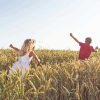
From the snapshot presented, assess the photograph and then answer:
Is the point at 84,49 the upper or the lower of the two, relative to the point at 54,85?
upper

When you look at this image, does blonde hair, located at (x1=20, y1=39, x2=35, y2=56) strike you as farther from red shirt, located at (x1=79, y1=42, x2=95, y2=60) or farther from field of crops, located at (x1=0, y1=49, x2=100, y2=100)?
red shirt, located at (x1=79, y1=42, x2=95, y2=60)

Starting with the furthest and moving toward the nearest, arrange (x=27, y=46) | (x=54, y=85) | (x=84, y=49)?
(x=84, y=49)
(x=27, y=46)
(x=54, y=85)

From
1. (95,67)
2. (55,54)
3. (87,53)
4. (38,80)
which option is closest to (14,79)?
(38,80)

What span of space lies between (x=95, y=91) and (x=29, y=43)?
448 cm

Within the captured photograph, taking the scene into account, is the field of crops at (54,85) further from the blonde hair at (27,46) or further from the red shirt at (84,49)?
the red shirt at (84,49)

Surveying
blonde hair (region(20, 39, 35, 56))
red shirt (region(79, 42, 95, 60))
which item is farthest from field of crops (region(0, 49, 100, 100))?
red shirt (region(79, 42, 95, 60))

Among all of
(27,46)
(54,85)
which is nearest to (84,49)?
(27,46)

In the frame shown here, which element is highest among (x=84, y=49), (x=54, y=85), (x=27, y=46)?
(x=84, y=49)

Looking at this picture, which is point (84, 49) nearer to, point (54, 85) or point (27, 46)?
point (27, 46)

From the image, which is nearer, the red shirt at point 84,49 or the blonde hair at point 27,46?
the blonde hair at point 27,46

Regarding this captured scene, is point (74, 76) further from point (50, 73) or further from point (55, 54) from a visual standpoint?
point (55, 54)

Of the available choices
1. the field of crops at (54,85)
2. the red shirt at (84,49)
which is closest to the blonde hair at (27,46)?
the field of crops at (54,85)

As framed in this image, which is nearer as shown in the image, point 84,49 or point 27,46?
point 27,46

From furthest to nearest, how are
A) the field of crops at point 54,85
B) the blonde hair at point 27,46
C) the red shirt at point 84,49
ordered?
the red shirt at point 84,49
the blonde hair at point 27,46
the field of crops at point 54,85
